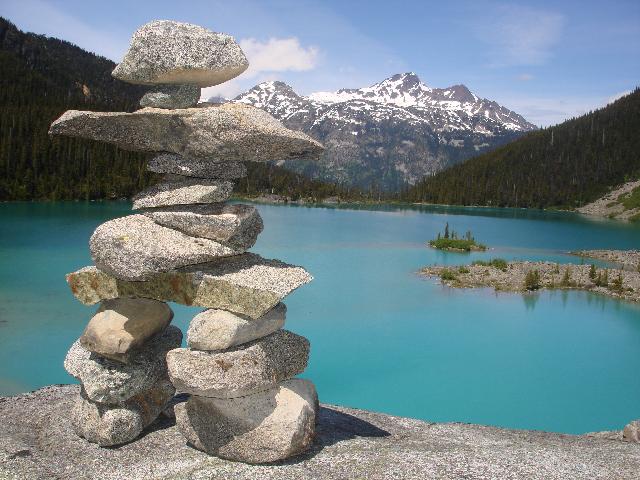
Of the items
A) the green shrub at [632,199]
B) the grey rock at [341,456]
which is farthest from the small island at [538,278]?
the green shrub at [632,199]

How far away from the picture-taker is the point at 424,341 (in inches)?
992

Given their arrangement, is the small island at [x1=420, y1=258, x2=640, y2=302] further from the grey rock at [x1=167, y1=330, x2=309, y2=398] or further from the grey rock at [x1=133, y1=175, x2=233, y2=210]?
the grey rock at [x1=167, y1=330, x2=309, y2=398]

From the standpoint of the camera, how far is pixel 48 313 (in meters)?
26.1

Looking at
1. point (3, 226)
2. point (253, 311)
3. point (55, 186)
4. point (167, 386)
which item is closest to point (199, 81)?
point (253, 311)

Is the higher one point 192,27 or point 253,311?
point 192,27

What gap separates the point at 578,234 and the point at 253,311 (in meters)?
84.2

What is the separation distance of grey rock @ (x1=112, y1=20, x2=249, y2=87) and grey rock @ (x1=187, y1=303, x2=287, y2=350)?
4.63 meters

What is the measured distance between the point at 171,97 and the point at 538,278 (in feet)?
108

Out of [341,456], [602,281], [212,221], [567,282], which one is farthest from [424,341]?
[602,281]

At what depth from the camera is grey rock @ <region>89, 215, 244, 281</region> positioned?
383 inches

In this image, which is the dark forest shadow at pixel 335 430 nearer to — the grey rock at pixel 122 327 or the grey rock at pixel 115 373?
the grey rock at pixel 115 373

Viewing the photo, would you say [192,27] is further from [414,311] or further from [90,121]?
[414,311]

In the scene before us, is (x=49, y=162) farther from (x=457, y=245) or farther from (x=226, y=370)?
(x=226, y=370)

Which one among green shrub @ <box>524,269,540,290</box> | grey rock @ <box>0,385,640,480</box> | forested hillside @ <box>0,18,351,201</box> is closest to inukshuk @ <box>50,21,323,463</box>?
grey rock @ <box>0,385,640,480</box>
